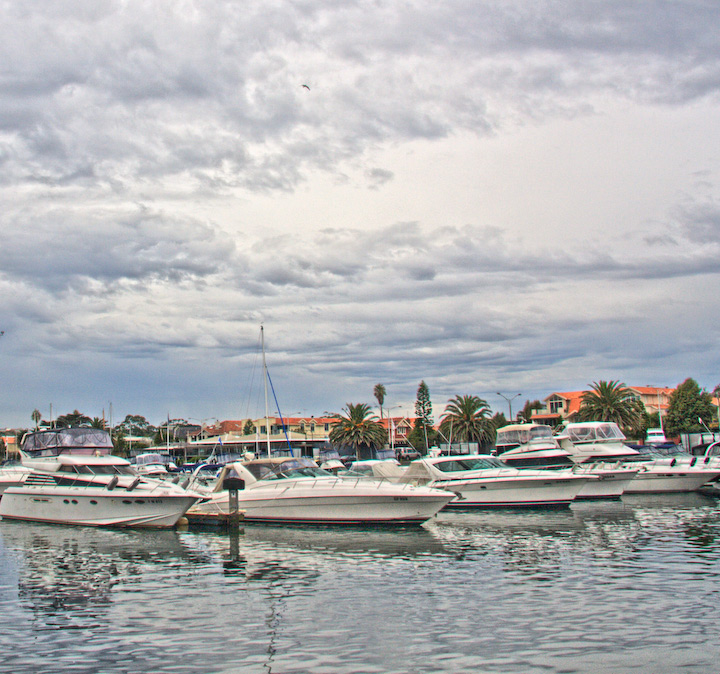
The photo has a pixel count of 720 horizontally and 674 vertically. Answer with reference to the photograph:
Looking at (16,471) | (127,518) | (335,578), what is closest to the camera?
(335,578)

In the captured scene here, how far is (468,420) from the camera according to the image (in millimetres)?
80062

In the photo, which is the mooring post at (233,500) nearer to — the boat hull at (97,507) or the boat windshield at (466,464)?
the boat hull at (97,507)

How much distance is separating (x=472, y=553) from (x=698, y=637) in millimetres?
9825

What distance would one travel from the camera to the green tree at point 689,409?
8919cm

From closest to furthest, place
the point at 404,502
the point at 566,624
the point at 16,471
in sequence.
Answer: the point at 566,624, the point at 404,502, the point at 16,471

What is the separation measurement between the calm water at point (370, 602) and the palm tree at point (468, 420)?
53.6 m

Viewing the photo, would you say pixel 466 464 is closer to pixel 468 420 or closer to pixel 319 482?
pixel 319 482

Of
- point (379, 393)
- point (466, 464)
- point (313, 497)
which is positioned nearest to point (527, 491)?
point (466, 464)

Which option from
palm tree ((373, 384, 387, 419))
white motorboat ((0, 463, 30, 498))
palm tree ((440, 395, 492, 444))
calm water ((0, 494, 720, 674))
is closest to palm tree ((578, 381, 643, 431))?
palm tree ((440, 395, 492, 444))

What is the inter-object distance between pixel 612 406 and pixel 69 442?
53430mm

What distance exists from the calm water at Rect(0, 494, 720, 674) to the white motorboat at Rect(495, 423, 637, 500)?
1071 centimetres

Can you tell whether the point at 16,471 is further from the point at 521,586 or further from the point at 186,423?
the point at 186,423

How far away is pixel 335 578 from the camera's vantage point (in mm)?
17812

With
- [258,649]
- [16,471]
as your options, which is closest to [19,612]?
[258,649]
